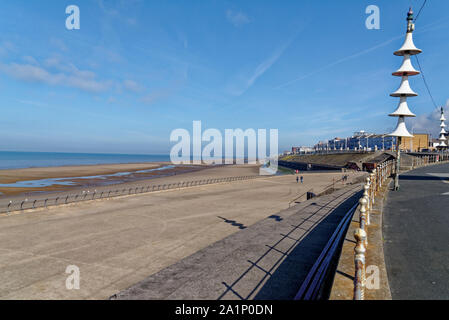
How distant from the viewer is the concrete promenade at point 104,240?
8.63 meters

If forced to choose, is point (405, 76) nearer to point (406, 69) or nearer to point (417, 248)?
point (406, 69)

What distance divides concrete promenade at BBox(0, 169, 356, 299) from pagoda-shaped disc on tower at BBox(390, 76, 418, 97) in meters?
10.9

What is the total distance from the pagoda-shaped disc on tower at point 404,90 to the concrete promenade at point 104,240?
10917 millimetres

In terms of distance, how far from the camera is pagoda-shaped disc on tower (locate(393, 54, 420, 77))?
12867 millimetres

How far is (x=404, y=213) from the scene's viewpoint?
9602mm

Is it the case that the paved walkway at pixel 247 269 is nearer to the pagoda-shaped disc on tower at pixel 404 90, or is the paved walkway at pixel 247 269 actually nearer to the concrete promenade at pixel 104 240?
the concrete promenade at pixel 104 240

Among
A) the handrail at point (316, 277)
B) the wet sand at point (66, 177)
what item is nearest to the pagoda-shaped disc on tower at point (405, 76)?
the handrail at point (316, 277)

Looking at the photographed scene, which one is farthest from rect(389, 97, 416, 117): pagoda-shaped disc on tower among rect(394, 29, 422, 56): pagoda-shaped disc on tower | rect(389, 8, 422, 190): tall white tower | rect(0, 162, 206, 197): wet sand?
rect(0, 162, 206, 197): wet sand

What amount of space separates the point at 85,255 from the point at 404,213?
43.2 feet

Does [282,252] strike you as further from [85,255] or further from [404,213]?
[85,255]

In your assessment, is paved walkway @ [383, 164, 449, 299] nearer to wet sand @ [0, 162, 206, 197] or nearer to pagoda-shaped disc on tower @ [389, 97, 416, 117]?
pagoda-shaped disc on tower @ [389, 97, 416, 117]

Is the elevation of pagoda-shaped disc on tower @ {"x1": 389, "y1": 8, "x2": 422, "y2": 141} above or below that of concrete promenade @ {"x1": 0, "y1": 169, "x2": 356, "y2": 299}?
above
